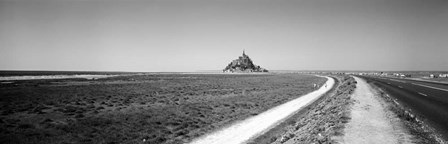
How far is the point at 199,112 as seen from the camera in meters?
23.7

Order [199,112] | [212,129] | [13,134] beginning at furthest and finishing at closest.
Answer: [199,112] < [212,129] < [13,134]

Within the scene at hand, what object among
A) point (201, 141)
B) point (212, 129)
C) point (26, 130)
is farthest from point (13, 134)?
point (212, 129)

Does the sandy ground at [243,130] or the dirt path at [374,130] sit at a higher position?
the dirt path at [374,130]

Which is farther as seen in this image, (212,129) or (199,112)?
(199,112)

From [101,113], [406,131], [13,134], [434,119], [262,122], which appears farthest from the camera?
[101,113]

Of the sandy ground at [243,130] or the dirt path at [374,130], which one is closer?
the dirt path at [374,130]

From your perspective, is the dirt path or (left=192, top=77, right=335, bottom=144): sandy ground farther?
(left=192, top=77, right=335, bottom=144): sandy ground

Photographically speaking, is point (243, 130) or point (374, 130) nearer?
point (374, 130)

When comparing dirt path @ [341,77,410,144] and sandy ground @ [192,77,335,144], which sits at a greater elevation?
dirt path @ [341,77,410,144]

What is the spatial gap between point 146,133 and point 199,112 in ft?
25.4

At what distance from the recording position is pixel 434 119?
1231 cm

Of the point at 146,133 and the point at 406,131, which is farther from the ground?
the point at 406,131

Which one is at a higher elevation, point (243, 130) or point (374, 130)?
point (374, 130)

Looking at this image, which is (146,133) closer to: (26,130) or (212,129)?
(212,129)
